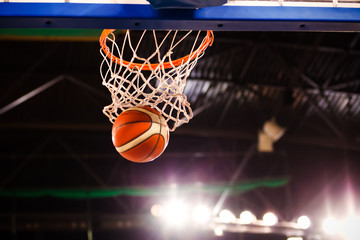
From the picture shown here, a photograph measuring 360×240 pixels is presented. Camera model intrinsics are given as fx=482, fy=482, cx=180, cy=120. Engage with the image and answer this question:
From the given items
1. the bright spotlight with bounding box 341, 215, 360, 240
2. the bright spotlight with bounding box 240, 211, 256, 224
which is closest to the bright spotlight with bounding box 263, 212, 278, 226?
the bright spotlight with bounding box 240, 211, 256, 224

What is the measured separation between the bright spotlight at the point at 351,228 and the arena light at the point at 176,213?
116 inches

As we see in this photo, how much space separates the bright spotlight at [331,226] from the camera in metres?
8.86

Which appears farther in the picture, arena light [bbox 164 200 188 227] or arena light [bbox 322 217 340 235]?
arena light [bbox 164 200 188 227]

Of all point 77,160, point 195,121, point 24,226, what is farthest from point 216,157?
point 24,226

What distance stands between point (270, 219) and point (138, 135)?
6639 millimetres

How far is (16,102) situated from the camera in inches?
322

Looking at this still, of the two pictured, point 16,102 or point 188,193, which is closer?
point 16,102

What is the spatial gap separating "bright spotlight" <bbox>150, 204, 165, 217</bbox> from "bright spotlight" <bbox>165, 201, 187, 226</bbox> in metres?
0.12

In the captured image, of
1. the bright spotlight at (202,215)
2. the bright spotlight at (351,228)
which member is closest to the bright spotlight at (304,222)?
the bright spotlight at (351,228)

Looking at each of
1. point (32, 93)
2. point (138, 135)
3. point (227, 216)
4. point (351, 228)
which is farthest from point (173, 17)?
point (351, 228)

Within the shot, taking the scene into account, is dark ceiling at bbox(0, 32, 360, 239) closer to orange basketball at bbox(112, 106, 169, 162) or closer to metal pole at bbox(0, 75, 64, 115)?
metal pole at bbox(0, 75, 64, 115)

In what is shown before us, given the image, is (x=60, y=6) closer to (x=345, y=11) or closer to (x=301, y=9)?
(x=301, y=9)

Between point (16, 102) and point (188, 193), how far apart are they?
3.80 m

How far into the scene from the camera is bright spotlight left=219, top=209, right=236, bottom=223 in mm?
9203
